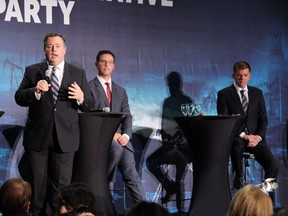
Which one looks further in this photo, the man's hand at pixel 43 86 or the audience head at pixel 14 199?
the man's hand at pixel 43 86

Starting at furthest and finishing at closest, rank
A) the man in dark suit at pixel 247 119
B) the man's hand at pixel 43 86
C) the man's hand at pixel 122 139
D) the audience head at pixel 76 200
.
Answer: the man in dark suit at pixel 247 119, the man's hand at pixel 122 139, the man's hand at pixel 43 86, the audience head at pixel 76 200

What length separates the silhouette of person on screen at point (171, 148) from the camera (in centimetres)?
734

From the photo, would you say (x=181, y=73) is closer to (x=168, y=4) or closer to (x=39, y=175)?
(x=168, y=4)

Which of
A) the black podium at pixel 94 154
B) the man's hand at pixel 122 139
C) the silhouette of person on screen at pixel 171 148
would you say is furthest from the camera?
the silhouette of person on screen at pixel 171 148

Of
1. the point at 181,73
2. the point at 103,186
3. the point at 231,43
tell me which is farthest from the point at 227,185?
the point at 231,43

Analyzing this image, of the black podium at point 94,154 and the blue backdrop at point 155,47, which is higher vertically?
the blue backdrop at point 155,47

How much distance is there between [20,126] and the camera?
21.6ft

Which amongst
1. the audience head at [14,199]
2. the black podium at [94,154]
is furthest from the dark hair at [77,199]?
the black podium at [94,154]

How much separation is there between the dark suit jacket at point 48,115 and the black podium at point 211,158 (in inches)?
40.6

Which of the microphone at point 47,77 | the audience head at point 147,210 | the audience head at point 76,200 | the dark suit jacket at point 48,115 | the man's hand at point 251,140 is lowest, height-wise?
the audience head at point 76,200

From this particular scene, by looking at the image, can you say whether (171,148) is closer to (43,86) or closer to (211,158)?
(211,158)

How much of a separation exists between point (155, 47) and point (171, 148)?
1276 mm

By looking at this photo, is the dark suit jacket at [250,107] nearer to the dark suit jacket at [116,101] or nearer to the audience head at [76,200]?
the dark suit jacket at [116,101]

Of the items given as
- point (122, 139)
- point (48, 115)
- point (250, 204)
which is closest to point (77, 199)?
point (250, 204)
